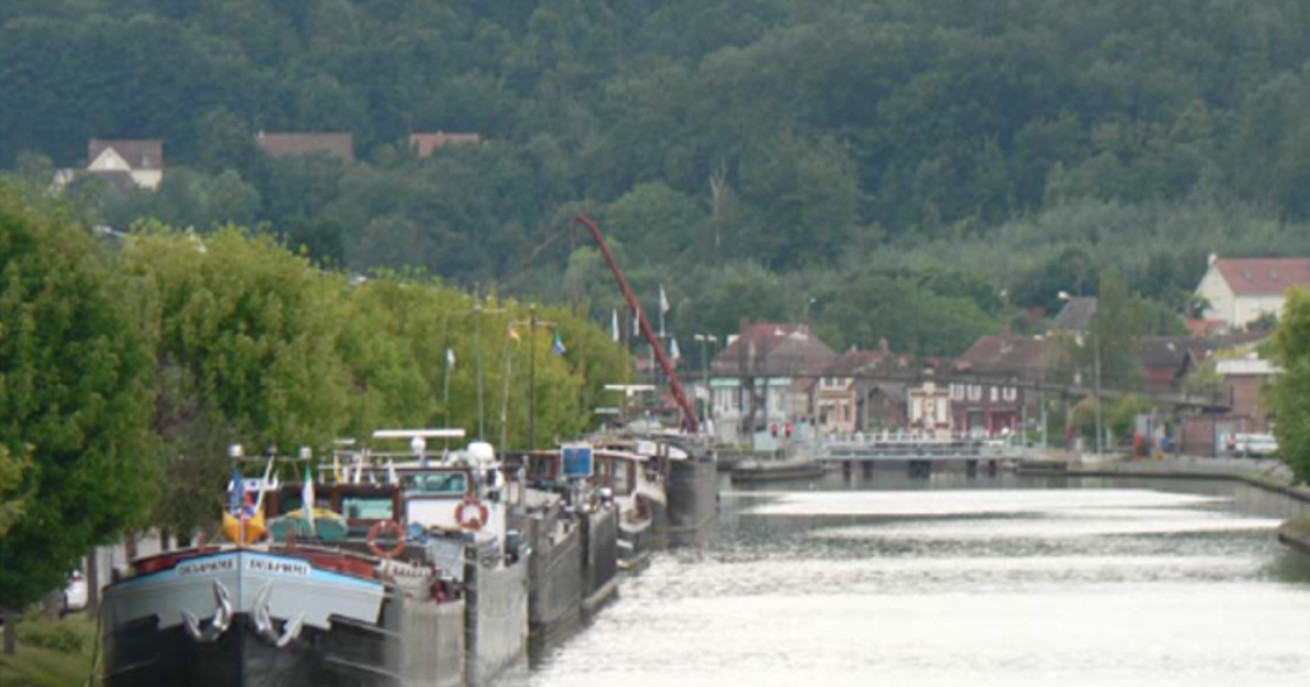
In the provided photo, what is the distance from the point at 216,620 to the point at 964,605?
34220 mm

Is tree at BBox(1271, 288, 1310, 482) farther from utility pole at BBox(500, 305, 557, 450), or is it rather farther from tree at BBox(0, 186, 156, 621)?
tree at BBox(0, 186, 156, 621)

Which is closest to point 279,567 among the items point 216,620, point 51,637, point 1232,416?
point 216,620

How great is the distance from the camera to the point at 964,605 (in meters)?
80.8

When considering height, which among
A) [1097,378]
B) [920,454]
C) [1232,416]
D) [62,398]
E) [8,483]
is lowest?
[8,483]

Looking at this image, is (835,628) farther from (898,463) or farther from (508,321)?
(898,463)

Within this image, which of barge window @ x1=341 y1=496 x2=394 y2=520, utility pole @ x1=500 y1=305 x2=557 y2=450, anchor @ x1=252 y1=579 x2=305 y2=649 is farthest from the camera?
utility pole @ x1=500 y1=305 x2=557 y2=450

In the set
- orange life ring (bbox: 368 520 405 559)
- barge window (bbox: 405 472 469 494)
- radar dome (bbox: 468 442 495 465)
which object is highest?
radar dome (bbox: 468 442 495 465)

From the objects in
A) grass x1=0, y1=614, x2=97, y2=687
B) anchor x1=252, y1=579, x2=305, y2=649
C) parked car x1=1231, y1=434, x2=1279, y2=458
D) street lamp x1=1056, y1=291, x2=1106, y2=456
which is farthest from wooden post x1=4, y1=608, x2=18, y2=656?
street lamp x1=1056, y1=291, x2=1106, y2=456

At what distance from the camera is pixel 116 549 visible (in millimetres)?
69938

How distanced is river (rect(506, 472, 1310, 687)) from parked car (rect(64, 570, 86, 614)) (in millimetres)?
7819

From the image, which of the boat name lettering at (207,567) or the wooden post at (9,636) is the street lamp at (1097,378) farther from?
the boat name lettering at (207,567)

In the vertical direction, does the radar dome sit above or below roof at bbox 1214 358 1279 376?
below

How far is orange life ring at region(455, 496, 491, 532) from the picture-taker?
6450 cm

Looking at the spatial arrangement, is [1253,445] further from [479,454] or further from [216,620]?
[216,620]
